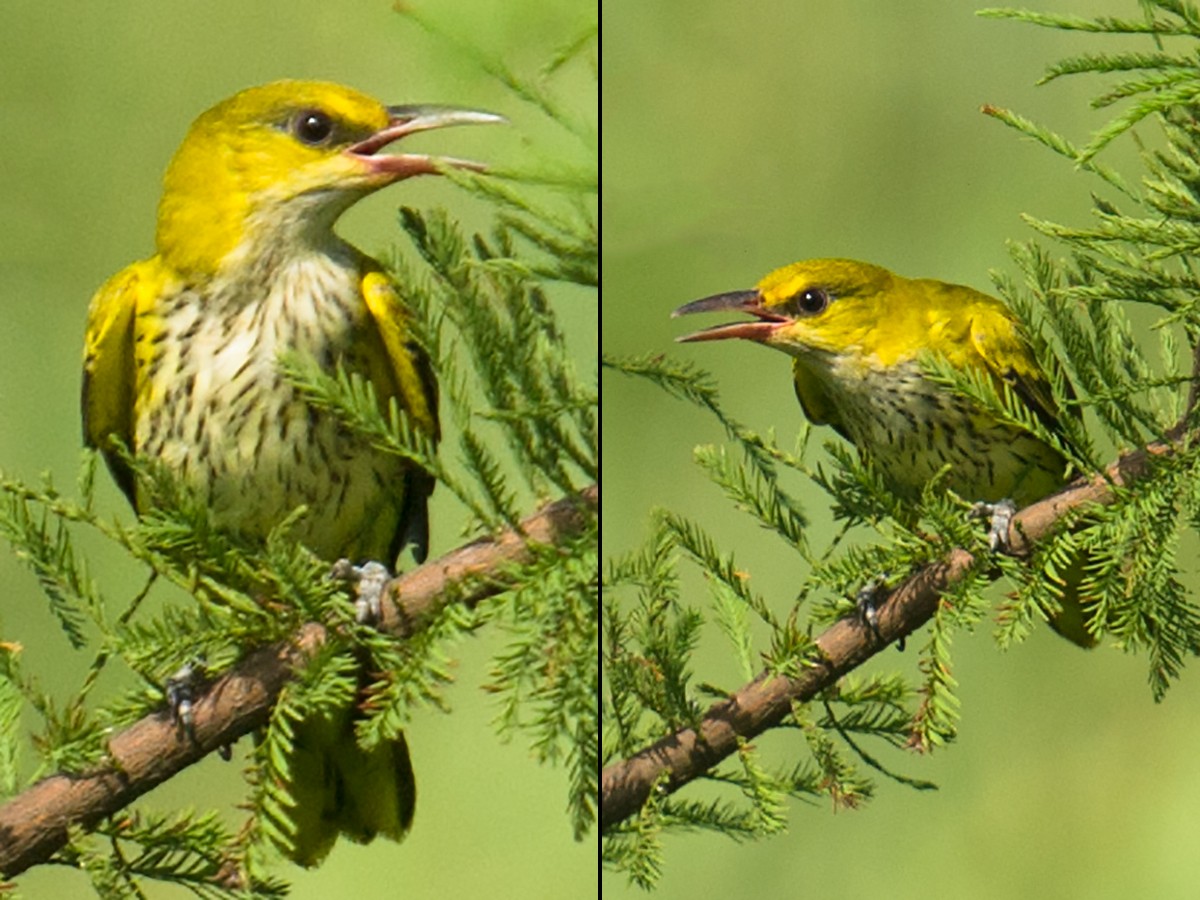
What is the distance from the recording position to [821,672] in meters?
1.58

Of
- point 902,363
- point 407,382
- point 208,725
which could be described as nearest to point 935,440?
point 902,363

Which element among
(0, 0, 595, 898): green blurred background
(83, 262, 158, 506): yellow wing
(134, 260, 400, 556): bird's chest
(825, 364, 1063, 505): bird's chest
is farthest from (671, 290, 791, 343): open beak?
(83, 262, 158, 506): yellow wing

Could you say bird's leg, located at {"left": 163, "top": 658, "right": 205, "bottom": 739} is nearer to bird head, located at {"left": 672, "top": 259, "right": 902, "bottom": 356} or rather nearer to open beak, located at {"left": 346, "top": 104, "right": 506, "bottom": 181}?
open beak, located at {"left": 346, "top": 104, "right": 506, "bottom": 181}

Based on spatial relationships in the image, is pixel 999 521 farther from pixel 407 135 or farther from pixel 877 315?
pixel 407 135

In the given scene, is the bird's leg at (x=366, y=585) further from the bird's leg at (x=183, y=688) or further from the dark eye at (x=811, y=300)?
the dark eye at (x=811, y=300)

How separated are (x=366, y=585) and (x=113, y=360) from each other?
1.26 feet

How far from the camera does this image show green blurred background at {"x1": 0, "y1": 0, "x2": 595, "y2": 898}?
160 centimetres

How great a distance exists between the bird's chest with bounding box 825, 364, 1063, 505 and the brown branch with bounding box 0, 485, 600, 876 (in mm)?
415

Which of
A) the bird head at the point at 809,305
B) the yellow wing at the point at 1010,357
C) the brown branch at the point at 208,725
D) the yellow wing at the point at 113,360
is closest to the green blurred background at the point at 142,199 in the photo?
the yellow wing at the point at 113,360

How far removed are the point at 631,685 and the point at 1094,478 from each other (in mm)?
504

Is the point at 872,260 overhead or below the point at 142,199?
below

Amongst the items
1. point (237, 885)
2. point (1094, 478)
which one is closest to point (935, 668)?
point (1094, 478)

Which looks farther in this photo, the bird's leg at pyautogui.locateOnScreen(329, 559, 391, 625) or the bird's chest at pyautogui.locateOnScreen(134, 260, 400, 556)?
the bird's chest at pyautogui.locateOnScreen(134, 260, 400, 556)

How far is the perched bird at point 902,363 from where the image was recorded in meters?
1.63
